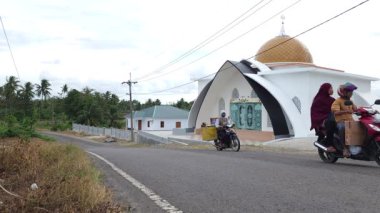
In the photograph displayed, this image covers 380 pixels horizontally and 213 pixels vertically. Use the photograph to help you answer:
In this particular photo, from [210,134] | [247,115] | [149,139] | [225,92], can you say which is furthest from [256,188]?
[149,139]

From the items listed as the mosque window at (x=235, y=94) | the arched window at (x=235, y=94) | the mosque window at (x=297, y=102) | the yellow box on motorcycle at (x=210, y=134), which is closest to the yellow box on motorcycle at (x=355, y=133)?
the yellow box on motorcycle at (x=210, y=134)

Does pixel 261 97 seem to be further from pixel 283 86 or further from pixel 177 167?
pixel 177 167

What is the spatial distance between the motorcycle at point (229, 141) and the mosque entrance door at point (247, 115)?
19760 mm

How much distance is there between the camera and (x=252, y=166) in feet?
30.1

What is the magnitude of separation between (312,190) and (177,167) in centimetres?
399

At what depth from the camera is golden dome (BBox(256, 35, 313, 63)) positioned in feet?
125

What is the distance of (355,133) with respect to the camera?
909 cm

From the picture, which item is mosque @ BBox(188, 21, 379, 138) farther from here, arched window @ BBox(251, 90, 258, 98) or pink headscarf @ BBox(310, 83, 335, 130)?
pink headscarf @ BBox(310, 83, 335, 130)

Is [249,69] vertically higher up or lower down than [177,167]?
higher up

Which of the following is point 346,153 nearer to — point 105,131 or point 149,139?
point 149,139

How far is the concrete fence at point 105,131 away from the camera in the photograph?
184 feet

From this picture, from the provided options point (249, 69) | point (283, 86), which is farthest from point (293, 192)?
point (249, 69)

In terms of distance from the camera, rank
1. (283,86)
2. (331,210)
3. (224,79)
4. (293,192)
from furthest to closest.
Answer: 1. (224,79)
2. (283,86)
3. (293,192)
4. (331,210)

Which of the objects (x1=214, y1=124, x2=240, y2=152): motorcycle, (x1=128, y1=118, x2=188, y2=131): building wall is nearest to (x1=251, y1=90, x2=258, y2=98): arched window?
(x1=214, y1=124, x2=240, y2=152): motorcycle
